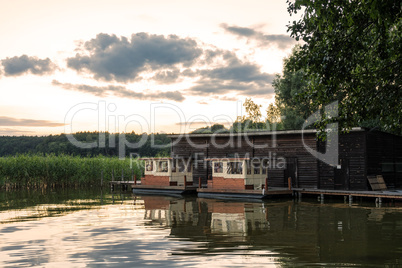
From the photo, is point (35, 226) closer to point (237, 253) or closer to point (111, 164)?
point (237, 253)

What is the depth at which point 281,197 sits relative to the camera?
101ft

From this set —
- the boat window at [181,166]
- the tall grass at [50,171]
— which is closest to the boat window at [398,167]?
the boat window at [181,166]

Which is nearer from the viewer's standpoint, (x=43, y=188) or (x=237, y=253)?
(x=237, y=253)

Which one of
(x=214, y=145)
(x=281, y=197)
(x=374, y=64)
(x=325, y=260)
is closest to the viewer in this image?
(x=325, y=260)

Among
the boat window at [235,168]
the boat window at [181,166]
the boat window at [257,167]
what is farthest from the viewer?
the boat window at [181,166]

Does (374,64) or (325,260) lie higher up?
(374,64)

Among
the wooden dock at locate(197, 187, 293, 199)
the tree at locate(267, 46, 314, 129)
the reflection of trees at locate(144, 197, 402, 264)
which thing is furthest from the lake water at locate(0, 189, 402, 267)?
the tree at locate(267, 46, 314, 129)

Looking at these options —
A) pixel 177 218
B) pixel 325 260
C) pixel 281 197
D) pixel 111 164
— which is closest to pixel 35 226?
pixel 177 218

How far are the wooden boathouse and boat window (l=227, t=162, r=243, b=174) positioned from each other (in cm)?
160

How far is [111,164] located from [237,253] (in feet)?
121

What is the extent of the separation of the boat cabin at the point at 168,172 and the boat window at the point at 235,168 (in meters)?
5.77

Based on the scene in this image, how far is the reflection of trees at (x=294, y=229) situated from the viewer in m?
12.5

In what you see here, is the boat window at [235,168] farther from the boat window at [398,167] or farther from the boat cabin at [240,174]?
the boat window at [398,167]

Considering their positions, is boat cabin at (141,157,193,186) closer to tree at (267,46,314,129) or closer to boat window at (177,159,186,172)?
boat window at (177,159,186,172)
